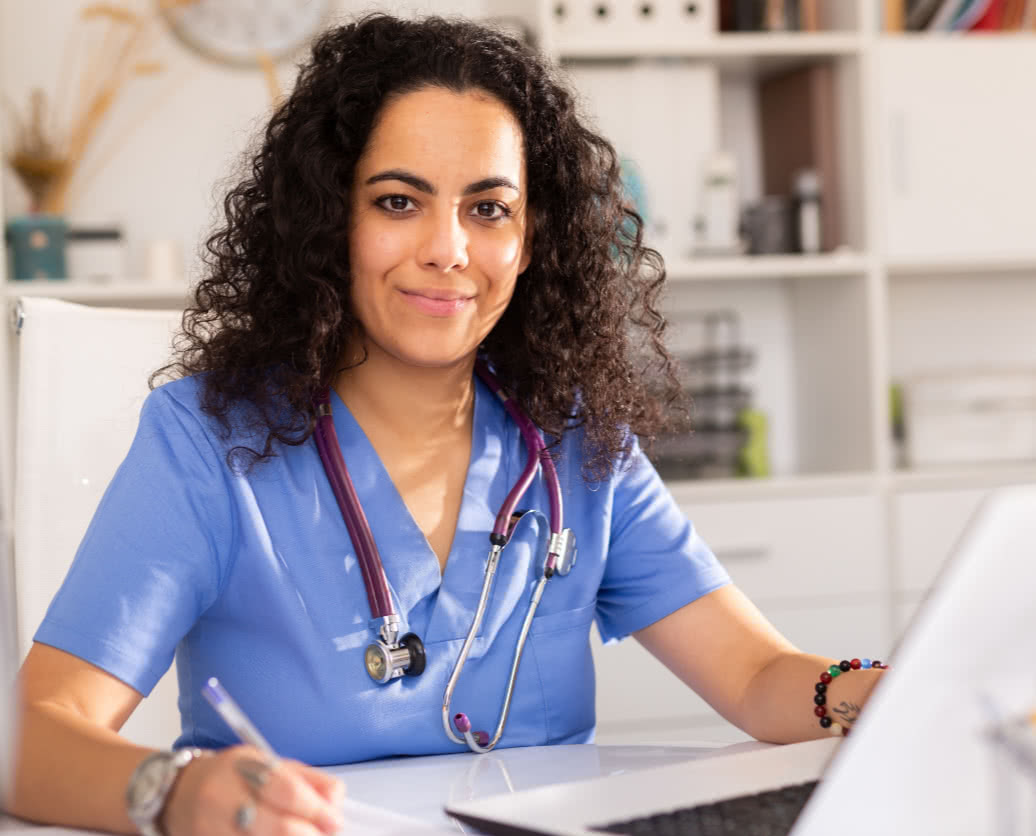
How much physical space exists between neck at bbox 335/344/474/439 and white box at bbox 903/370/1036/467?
1712 millimetres

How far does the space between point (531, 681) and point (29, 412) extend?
593 mm

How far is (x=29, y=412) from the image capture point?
1311 mm

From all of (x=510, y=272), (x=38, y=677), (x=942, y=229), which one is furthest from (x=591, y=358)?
(x=942, y=229)

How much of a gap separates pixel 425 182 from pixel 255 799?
0.68 meters

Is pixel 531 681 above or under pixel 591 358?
under

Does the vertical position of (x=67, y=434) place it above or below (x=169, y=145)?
below

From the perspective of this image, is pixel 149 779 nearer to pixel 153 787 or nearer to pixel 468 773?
pixel 153 787

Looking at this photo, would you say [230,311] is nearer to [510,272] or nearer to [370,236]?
[370,236]

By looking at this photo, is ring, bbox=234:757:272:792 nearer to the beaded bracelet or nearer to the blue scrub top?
the blue scrub top

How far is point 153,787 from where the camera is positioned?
76cm

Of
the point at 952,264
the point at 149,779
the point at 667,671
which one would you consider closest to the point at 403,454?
the point at 149,779

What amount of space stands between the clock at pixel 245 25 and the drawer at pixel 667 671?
1.43 m

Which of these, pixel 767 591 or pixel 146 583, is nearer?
pixel 146 583

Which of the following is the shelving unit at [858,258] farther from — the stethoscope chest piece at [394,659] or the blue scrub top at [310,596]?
the stethoscope chest piece at [394,659]
